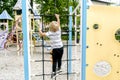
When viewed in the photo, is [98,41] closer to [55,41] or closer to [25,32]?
[55,41]

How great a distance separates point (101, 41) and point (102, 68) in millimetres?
408

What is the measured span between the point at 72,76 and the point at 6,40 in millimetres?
5475

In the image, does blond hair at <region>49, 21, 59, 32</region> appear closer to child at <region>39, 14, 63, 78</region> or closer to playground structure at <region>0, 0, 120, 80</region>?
child at <region>39, 14, 63, 78</region>

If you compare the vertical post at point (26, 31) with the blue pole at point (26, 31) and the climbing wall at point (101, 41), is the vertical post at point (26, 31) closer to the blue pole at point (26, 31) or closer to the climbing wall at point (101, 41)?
the blue pole at point (26, 31)

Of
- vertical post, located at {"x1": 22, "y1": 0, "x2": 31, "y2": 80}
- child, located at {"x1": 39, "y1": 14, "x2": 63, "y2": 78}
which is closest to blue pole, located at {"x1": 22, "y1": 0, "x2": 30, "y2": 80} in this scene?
vertical post, located at {"x1": 22, "y1": 0, "x2": 31, "y2": 80}

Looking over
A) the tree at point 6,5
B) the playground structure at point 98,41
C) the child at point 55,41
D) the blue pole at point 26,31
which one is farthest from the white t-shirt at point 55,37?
the tree at point 6,5

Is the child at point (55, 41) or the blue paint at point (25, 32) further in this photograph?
the child at point (55, 41)

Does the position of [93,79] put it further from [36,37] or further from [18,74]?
[36,37]

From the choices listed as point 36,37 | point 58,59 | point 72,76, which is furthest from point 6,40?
point 58,59

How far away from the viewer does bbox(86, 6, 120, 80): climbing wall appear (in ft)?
13.8

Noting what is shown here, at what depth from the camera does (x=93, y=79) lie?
4.29m

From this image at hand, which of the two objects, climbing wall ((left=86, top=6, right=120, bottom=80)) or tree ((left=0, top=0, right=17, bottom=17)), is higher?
tree ((left=0, top=0, right=17, bottom=17))

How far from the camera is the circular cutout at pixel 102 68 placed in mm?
4254

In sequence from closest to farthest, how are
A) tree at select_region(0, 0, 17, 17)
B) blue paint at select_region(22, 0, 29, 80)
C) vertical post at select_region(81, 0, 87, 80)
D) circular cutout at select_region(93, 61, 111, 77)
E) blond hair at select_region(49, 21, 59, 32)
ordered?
blue paint at select_region(22, 0, 29, 80)
vertical post at select_region(81, 0, 87, 80)
circular cutout at select_region(93, 61, 111, 77)
blond hair at select_region(49, 21, 59, 32)
tree at select_region(0, 0, 17, 17)
